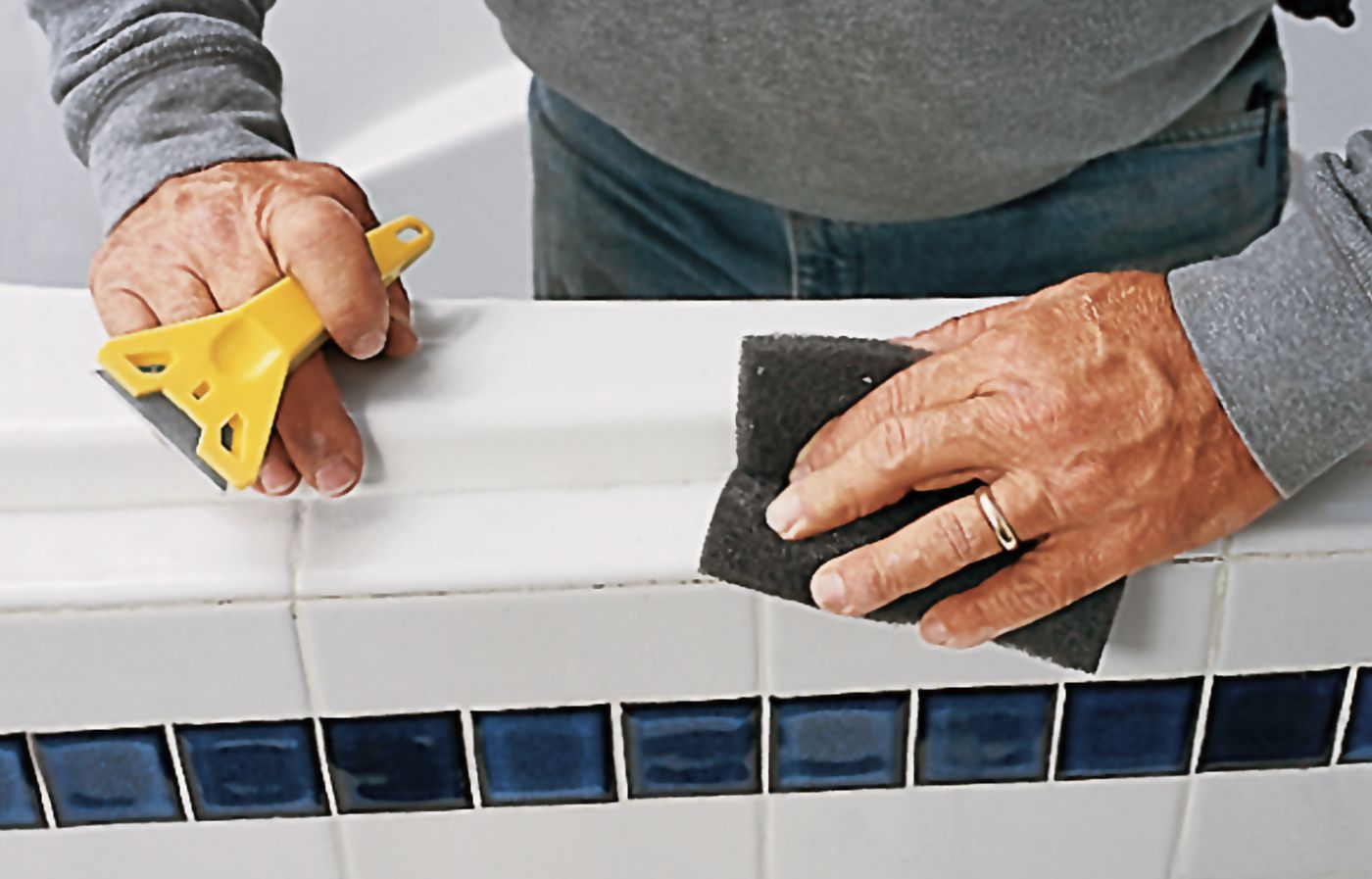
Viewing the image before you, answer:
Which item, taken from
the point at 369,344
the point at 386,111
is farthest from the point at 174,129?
the point at 386,111

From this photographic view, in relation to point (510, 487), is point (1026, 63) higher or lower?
higher

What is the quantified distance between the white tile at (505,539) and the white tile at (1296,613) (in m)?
0.20

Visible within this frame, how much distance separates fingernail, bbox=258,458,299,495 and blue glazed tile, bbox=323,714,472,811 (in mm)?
95

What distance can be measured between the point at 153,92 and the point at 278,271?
14 centimetres

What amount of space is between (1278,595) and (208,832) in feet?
1.38

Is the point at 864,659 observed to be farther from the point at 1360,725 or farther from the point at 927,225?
Answer: the point at 927,225

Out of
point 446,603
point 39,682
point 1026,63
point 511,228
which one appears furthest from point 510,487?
point 511,228

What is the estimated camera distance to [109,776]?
63cm

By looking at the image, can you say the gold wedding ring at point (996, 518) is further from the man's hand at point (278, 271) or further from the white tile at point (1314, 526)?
the man's hand at point (278, 271)

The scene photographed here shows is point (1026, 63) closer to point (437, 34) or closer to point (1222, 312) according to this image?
point (1222, 312)

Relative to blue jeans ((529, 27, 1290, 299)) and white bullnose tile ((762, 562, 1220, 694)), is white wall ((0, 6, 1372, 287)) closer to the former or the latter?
blue jeans ((529, 27, 1290, 299))

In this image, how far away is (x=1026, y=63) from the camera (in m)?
0.73

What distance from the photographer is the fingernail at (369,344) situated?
0.61 meters

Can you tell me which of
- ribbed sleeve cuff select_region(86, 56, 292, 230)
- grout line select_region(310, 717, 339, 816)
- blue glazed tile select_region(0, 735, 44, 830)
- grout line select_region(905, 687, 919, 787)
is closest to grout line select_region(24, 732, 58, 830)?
blue glazed tile select_region(0, 735, 44, 830)
